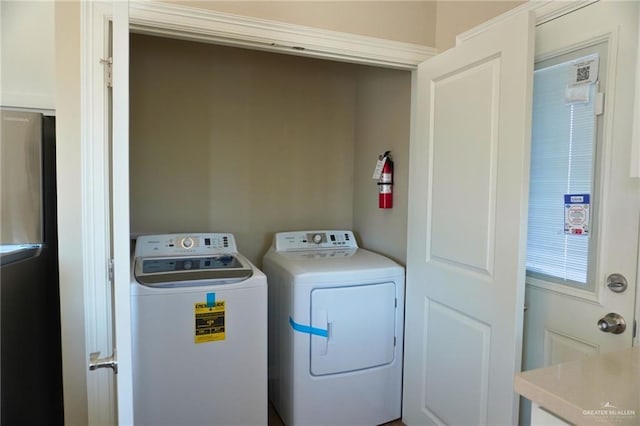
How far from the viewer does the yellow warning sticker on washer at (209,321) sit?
182 cm

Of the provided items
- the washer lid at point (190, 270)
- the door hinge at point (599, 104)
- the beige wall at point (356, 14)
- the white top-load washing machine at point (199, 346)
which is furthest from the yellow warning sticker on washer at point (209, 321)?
the door hinge at point (599, 104)

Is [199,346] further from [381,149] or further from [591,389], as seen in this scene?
[381,149]

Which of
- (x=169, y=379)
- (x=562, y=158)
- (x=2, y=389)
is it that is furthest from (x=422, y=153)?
(x=2, y=389)

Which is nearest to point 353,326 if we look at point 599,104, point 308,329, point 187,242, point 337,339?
point 337,339

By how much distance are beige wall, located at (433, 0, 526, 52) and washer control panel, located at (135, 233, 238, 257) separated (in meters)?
1.65

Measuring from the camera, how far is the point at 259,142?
283 cm

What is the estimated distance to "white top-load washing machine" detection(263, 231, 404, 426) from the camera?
6.83ft

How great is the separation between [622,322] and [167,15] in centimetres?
196

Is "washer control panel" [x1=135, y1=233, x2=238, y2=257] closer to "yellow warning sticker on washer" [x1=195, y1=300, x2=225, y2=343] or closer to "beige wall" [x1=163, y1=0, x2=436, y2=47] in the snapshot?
"yellow warning sticker on washer" [x1=195, y1=300, x2=225, y2=343]

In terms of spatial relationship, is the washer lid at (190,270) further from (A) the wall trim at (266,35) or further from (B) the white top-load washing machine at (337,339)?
(A) the wall trim at (266,35)

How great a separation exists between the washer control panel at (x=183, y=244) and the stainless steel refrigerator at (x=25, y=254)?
577 mm

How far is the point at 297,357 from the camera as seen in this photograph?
207 cm

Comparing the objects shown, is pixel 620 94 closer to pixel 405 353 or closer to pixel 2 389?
pixel 405 353

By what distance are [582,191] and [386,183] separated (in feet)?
3.89
